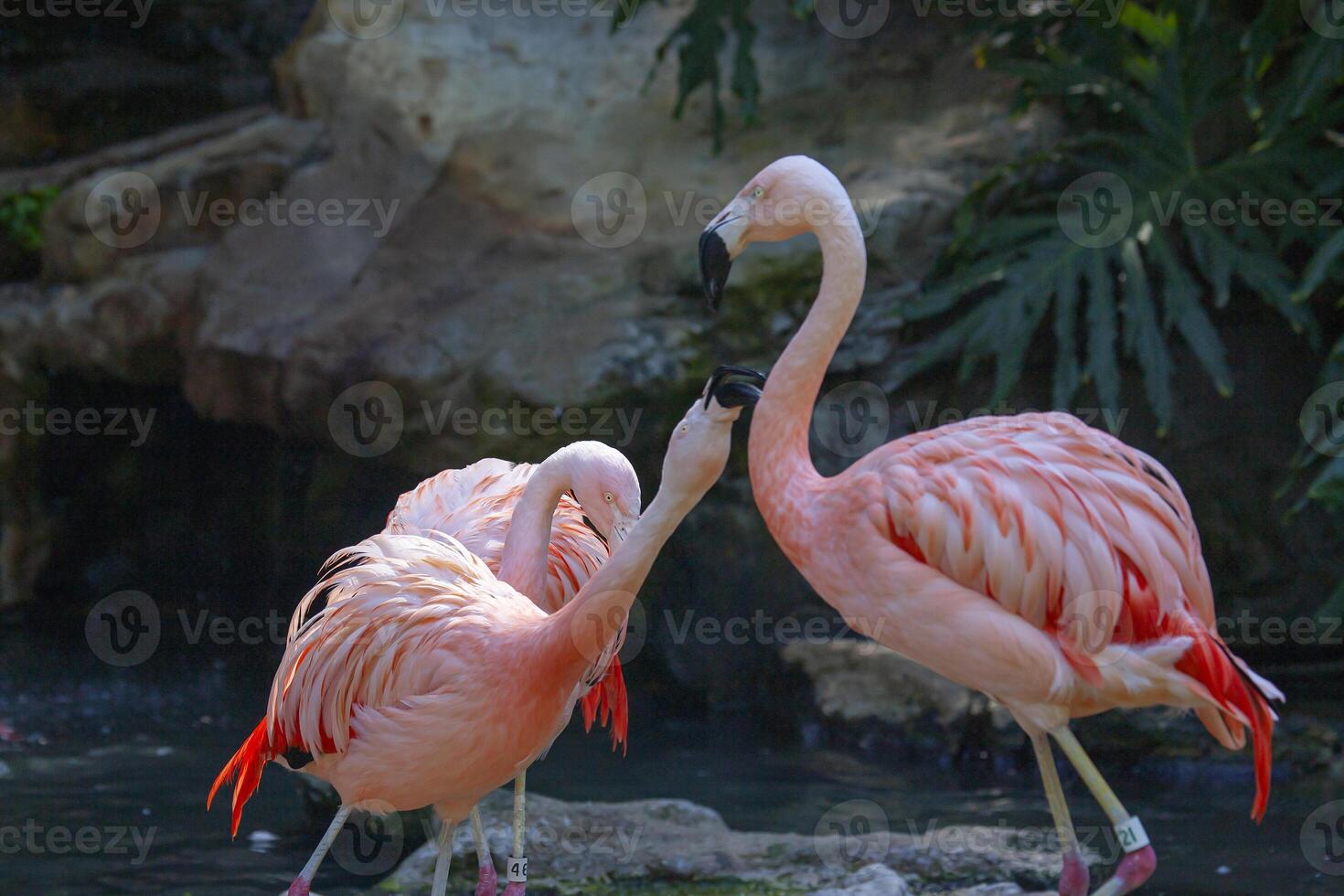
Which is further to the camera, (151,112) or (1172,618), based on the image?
(151,112)

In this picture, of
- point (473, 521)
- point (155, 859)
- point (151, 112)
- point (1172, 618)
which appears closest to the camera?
point (1172, 618)

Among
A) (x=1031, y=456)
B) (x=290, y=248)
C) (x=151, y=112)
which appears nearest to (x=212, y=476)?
(x=290, y=248)

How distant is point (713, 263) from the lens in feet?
12.2

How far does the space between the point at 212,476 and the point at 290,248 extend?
1.64 metres

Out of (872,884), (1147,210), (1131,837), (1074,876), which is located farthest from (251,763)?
(1147,210)

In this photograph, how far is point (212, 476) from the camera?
8.22m

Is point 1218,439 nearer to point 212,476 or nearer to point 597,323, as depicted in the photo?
point 597,323
